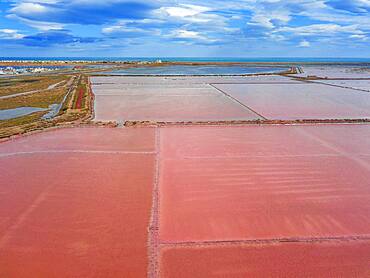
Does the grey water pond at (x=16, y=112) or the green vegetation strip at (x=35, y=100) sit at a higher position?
the green vegetation strip at (x=35, y=100)

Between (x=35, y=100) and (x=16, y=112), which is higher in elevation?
(x=35, y=100)

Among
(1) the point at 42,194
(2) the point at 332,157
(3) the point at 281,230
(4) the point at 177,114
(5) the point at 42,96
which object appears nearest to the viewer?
(3) the point at 281,230

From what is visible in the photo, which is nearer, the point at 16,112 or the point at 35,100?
the point at 16,112

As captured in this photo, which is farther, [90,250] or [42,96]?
[42,96]

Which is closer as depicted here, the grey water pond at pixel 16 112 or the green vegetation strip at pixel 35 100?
the grey water pond at pixel 16 112

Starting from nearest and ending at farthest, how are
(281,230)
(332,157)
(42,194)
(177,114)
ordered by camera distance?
(281,230), (42,194), (332,157), (177,114)

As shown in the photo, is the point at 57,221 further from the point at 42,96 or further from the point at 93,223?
the point at 42,96

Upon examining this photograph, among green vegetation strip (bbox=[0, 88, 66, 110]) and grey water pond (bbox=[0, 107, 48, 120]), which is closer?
grey water pond (bbox=[0, 107, 48, 120])

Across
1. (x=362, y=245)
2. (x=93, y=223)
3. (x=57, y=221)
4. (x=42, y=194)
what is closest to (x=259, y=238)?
(x=362, y=245)

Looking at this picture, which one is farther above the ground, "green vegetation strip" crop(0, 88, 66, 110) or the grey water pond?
"green vegetation strip" crop(0, 88, 66, 110)

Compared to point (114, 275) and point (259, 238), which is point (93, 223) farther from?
point (259, 238)
